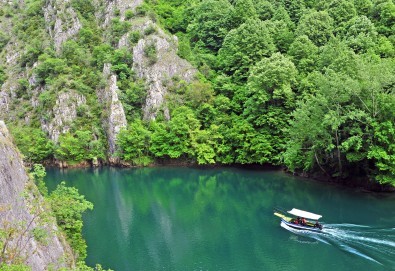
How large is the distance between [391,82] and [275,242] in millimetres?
21221

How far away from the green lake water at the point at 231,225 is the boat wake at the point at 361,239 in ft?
0.25

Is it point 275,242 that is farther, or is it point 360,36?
point 360,36

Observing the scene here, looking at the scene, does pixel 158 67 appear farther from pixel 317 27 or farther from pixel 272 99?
pixel 317 27

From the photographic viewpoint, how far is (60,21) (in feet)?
308

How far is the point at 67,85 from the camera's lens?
80.2m

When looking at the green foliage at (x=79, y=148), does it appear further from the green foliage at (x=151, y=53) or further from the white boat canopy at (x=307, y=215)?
the white boat canopy at (x=307, y=215)

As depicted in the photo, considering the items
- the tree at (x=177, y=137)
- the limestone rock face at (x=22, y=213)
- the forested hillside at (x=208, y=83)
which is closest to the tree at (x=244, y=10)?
the forested hillside at (x=208, y=83)

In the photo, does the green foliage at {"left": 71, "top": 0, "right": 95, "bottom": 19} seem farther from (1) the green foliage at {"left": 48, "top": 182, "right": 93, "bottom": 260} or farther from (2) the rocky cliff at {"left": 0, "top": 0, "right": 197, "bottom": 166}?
(1) the green foliage at {"left": 48, "top": 182, "right": 93, "bottom": 260}

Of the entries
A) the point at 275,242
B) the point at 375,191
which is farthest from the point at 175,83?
the point at 275,242

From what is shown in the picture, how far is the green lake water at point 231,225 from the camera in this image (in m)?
32.0

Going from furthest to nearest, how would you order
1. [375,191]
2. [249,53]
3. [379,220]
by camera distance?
[249,53], [375,191], [379,220]

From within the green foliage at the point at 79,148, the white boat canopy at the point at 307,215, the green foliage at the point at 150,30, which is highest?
the green foliage at the point at 150,30

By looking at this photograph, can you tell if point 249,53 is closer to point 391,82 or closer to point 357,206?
point 391,82

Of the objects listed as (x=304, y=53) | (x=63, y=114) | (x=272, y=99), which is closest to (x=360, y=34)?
(x=304, y=53)
